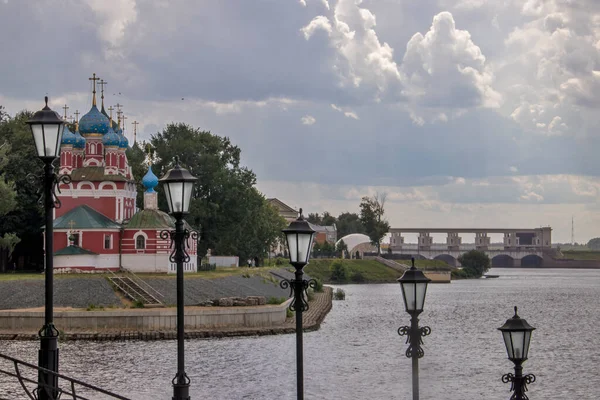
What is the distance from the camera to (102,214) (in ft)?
257

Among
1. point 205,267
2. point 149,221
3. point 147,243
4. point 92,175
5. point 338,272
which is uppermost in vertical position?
point 92,175

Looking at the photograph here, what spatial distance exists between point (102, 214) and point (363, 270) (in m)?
94.0

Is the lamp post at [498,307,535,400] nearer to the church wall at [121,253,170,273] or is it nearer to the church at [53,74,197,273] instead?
the church at [53,74,197,273]

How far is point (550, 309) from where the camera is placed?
10038 centimetres

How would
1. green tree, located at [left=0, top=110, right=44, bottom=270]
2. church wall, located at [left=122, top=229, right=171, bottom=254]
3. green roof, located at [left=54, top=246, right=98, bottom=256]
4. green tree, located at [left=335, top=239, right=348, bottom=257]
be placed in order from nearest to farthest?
green roof, located at [left=54, top=246, right=98, bottom=256] < church wall, located at [left=122, top=229, right=171, bottom=254] < green tree, located at [left=0, top=110, right=44, bottom=270] < green tree, located at [left=335, top=239, right=348, bottom=257]

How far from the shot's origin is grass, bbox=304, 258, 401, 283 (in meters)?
158

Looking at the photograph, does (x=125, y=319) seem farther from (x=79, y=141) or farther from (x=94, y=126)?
(x=94, y=126)

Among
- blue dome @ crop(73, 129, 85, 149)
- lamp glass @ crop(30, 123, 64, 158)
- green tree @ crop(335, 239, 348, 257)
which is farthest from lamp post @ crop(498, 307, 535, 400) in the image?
green tree @ crop(335, 239, 348, 257)

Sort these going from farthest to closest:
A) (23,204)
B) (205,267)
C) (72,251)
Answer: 1. (205,267)
2. (23,204)
3. (72,251)

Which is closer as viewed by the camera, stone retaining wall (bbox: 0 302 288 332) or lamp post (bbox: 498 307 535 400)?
lamp post (bbox: 498 307 535 400)

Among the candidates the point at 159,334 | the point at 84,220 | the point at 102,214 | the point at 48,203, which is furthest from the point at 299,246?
the point at 102,214

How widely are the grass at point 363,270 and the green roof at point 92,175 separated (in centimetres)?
7558

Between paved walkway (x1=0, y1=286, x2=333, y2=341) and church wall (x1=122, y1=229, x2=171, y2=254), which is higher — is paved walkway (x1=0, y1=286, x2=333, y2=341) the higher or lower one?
the lower one

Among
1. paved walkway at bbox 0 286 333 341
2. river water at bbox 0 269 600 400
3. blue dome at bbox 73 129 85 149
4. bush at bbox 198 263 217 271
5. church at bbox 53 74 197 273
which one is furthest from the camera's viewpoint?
bush at bbox 198 263 217 271
